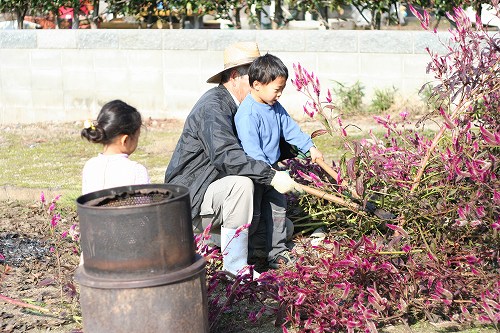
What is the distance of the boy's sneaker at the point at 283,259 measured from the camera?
523 cm

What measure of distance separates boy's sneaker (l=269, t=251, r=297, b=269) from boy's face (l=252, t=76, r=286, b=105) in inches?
36.7

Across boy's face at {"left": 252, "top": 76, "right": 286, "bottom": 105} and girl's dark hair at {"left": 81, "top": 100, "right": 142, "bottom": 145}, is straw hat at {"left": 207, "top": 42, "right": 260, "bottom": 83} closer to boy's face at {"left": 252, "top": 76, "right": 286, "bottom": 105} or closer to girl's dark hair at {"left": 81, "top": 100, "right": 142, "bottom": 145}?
boy's face at {"left": 252, "top": 76, "right": 286, "bottom": 105}

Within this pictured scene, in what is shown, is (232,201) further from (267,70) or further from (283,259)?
(267,70)

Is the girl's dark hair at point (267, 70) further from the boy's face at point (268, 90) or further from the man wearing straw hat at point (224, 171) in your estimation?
the man wearing straw hat at point (224, 171)

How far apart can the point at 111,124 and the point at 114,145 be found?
0.43ft

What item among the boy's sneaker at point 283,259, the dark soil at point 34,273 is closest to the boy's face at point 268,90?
the boy's sneaker at point 283,259

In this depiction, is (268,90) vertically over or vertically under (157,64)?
over

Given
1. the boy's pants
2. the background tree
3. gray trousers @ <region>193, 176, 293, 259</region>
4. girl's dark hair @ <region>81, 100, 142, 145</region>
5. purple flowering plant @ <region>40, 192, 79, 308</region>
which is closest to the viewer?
girl's dark hair @ <region>81, 100, 142, 145</region>

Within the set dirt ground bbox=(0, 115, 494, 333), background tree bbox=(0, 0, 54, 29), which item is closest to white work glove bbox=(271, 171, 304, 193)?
dirt ground bbox=(0, 115, 494, 333)

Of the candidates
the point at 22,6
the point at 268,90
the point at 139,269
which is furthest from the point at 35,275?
the point at 22,6

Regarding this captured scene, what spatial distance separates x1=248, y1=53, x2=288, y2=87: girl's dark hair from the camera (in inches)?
199

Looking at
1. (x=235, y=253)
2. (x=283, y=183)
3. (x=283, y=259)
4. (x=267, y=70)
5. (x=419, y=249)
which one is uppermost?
(x=267, y=70)

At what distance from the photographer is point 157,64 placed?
11102 millimetres

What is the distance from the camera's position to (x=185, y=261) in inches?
134
